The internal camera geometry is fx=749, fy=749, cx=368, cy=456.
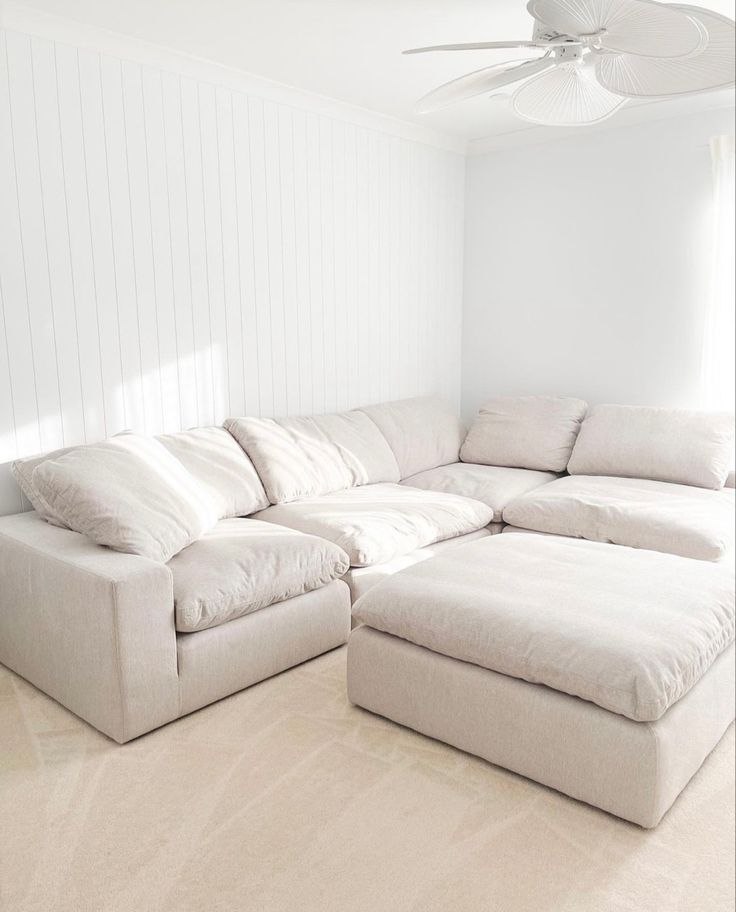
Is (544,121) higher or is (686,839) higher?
(544,121)

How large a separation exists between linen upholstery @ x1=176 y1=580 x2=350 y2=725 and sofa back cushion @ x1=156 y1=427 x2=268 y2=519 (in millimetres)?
638

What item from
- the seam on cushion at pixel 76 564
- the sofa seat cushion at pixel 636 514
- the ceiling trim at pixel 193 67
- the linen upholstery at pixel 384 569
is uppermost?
the ceiling trim at pixel 193 67

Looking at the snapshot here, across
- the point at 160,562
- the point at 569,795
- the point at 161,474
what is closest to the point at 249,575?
the point at 160,562

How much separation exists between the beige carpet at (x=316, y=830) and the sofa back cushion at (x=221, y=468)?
109 cm

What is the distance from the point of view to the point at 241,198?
140 inches

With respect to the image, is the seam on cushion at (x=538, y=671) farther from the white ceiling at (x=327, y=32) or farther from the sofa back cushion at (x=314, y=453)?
the white ceiling at (x=327, y=32)

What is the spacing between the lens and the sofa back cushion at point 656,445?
3725 millimetres

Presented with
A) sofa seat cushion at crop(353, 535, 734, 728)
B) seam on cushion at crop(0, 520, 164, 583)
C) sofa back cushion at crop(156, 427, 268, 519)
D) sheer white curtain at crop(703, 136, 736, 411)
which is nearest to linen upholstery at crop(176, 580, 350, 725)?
seam on cushion at crop(0, 520, 164, 583)

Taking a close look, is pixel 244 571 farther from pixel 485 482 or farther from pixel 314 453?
pixel 485 482

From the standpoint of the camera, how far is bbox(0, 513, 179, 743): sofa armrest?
2.18m

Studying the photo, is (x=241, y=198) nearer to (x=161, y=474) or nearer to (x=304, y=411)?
(x=304, y=411)

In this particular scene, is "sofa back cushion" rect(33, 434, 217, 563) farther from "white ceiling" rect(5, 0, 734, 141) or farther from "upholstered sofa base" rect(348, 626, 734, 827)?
"white ceiling" rect(5, 0, 734, 141)

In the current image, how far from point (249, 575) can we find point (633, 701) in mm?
1281

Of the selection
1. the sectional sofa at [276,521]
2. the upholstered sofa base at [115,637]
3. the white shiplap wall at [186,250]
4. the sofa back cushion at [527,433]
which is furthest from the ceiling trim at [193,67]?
the upholstered sofa base at [115,637]
